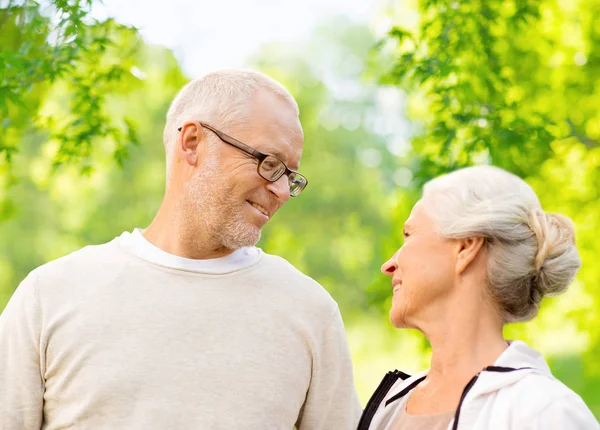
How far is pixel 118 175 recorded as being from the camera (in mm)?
19766

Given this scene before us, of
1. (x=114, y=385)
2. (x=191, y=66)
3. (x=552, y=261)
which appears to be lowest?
(x=191, y=66)

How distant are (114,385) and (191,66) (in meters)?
17.4

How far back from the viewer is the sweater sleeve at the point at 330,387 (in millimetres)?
2951

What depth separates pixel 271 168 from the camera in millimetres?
2898

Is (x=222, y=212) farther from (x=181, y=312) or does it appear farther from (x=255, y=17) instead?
(x=255, y=17)

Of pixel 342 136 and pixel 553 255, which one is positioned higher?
pixel 553 255

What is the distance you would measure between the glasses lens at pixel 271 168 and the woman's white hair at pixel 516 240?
0.60 m

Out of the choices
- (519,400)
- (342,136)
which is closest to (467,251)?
(519,400)

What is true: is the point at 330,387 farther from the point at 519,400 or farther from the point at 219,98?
the point at 219,98

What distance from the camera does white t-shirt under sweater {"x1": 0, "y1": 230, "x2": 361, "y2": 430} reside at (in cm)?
270

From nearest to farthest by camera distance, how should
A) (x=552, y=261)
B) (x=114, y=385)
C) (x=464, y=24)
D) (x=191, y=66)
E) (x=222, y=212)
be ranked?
(x=552, y=261) → (x=114, y=385) → (x=222, y=212) → (x=464, y=24) → (x=191, y=66)

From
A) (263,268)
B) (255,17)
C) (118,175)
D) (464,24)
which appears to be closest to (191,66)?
(118,175)

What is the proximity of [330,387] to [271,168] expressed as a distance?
2.51ft

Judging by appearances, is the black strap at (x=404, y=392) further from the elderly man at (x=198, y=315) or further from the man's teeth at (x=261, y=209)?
the man's teeth at (x=261, y=209)
